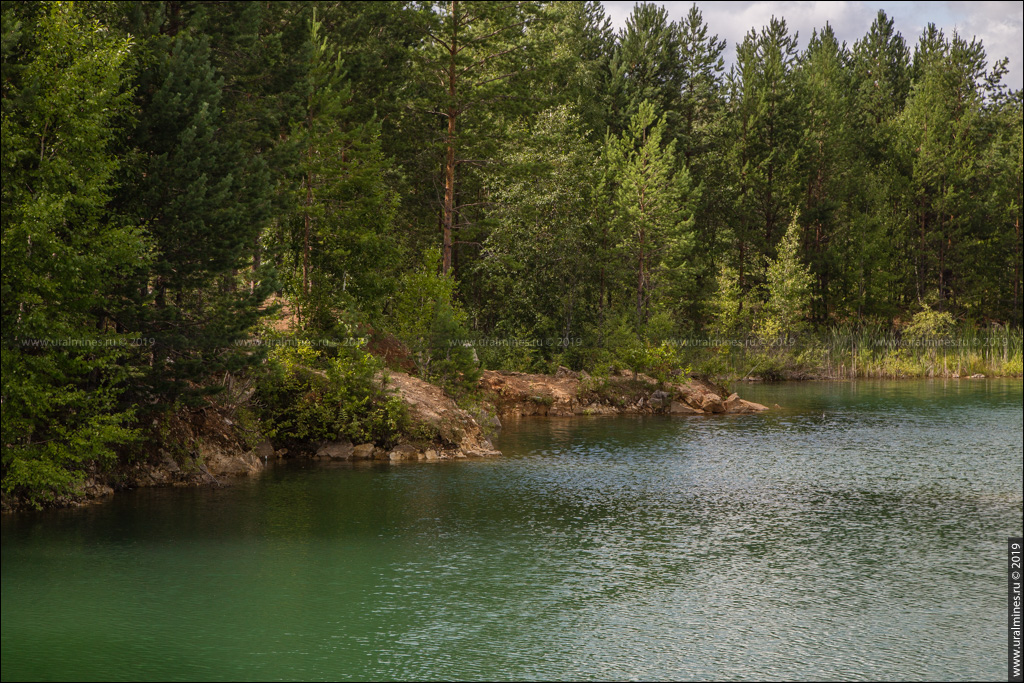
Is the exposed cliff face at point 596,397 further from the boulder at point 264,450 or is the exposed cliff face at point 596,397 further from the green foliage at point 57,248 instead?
the green foliage at point 57,248

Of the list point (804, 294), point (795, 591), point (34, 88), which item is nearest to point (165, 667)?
point (795, 591)

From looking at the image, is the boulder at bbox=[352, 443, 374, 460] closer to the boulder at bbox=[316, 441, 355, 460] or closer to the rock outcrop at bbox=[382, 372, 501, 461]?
the boulder at bbox=[316, 441, 355, 460]

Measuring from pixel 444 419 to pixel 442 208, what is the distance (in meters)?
15.7

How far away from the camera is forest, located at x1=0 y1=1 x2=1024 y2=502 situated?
14.9 metres

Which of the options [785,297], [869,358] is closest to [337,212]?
[869,358]

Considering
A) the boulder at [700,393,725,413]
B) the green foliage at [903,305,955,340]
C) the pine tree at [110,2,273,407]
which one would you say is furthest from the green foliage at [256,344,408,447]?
the green foliage at [903,305,955,340]

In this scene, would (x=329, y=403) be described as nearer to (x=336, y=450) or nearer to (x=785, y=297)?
(x=336, y=450)

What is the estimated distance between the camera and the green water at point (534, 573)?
29.8 ft

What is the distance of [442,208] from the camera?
35.4 meters

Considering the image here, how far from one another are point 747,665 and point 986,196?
5595cm

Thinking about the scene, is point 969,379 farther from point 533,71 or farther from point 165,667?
point 165,667

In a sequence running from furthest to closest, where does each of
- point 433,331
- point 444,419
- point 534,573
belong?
point 433,331, point 444,419, point 534,573

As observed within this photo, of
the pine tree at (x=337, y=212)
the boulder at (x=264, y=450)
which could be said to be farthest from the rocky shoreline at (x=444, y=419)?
the pine tree at (x=337, y=212)

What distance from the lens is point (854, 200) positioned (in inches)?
2340
